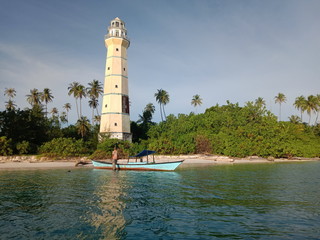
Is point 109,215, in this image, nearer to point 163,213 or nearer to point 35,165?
point 163,213

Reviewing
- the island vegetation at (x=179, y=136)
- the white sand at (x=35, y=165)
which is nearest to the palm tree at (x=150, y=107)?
the island vegetation at (x=179, y=136)

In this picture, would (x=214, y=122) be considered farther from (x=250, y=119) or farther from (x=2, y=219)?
(x=2, y=219)

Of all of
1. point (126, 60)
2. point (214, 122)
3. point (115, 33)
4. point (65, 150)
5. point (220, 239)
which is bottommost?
point (220, 239)

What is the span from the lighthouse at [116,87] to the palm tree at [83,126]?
30.2 ft

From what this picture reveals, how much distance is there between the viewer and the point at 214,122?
55.7m

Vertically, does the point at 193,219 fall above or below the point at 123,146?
→ below

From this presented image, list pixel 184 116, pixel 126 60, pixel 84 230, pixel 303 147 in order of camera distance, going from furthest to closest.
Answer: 1. pixel 184 116
2. pixel 303 147
3. pixel 126 60
4. pixel 84 230

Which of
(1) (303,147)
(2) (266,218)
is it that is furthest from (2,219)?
(1) (303,147)

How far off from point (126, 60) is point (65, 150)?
20618 millimetres

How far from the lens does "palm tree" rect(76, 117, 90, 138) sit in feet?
177

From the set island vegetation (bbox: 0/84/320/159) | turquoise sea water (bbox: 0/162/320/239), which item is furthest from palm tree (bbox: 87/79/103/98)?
turquoise sea water (bbox: 0/162/320/239)

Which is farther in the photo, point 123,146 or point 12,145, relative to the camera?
point 123,146

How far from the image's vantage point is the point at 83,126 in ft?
177

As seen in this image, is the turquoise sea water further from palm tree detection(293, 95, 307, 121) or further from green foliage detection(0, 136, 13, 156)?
palm tree detection(293, 95, 307, 121)
